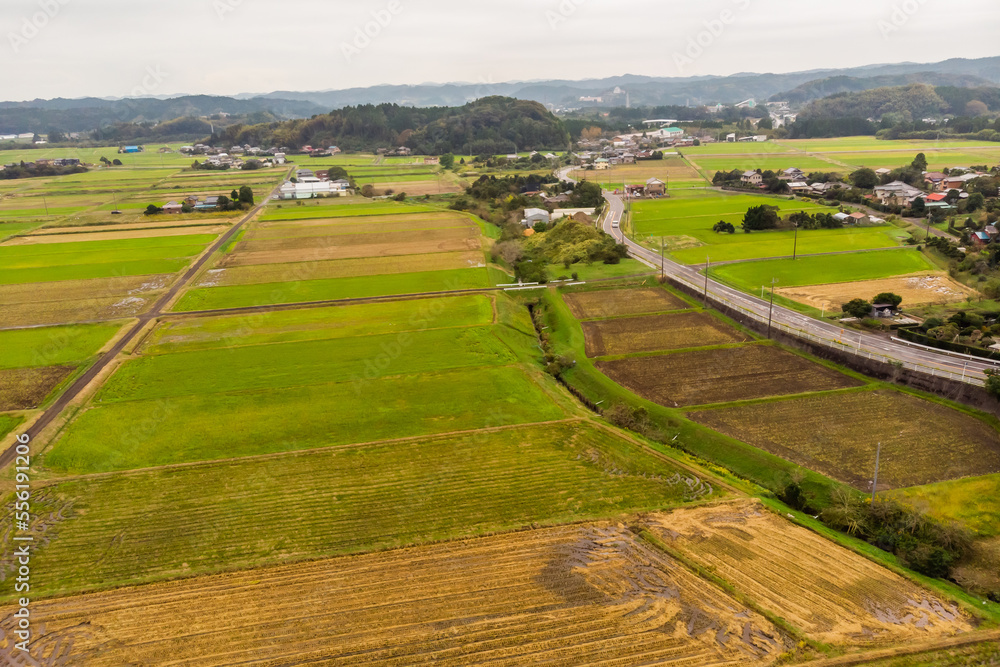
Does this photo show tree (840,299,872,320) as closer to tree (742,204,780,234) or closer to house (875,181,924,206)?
tree (742,204,780,234)

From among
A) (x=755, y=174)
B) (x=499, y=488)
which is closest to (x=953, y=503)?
(x=499, y=488)

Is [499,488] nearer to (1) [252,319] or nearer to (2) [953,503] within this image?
(2) [953,503]

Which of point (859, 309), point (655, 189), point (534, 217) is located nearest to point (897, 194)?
point (655, 189)

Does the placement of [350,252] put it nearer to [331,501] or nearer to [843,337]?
[331,501]

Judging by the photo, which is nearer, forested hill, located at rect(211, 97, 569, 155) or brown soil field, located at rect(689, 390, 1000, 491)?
brown soil field, located at rect(689, 390, 1000, 491)

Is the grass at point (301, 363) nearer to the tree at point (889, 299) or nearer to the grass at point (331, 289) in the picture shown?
the grass at point (331, 289)

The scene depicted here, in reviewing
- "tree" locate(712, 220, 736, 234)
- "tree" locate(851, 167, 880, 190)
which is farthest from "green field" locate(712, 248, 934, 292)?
"tree" locate(851, 167, 880, 190)

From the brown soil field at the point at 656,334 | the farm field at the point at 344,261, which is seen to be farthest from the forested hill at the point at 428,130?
the brown soil field at the point at 656,334
